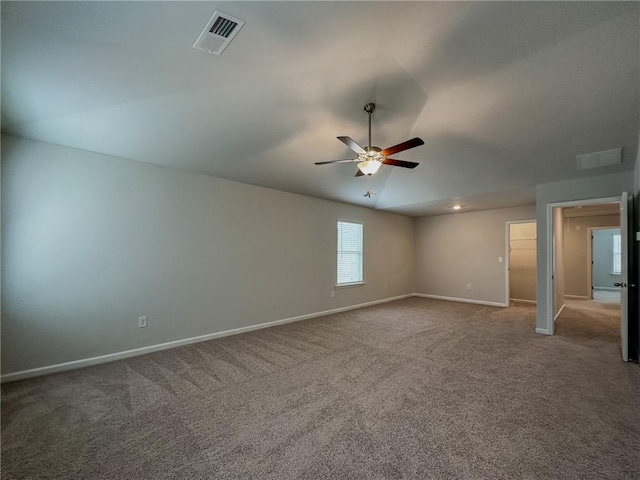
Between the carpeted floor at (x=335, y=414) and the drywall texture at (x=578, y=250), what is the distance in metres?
5.21

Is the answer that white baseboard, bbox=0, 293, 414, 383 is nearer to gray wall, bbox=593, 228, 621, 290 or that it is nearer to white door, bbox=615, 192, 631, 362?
white door, bbox=615, 192, 631, 362

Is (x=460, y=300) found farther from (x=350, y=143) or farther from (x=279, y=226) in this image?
(x=350, y=143)

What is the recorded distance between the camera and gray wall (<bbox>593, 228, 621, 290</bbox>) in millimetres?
9664

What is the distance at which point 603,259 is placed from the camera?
387 inches

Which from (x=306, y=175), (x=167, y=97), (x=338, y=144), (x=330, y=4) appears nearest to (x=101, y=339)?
(x=167, y=97)

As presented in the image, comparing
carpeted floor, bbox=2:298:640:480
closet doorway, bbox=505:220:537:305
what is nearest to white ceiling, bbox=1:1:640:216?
carpeted floor, bbox=2:298:640:480

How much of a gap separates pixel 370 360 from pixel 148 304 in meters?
3.00

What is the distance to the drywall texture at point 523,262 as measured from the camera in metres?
7.48

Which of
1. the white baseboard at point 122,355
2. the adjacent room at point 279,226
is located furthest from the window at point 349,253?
the white baseboard at point 122,355

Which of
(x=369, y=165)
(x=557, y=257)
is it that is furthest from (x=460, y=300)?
(x=369, y=165)

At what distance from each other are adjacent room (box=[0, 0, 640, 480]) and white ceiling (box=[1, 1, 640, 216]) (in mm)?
23

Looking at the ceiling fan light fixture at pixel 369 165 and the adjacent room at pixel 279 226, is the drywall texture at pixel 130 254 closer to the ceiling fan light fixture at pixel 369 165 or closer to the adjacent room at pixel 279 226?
the adjacent room at pixel 279 226

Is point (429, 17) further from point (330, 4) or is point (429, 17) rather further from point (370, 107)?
point (370, 107)

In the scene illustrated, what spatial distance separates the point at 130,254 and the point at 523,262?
8997 millimetres
